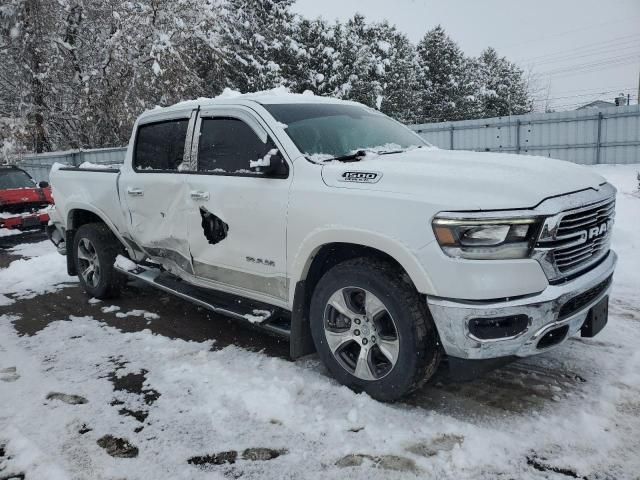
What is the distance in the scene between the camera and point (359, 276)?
313cm

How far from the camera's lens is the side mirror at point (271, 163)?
349cm

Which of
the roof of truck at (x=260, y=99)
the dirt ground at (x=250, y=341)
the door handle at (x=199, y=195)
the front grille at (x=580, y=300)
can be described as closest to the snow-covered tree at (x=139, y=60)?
the dirt ground at (x=250, y=341)

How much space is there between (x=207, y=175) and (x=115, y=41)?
66.4 feet

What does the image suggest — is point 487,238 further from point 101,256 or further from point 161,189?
point 101,256

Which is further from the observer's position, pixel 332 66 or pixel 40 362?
pixel 332 66

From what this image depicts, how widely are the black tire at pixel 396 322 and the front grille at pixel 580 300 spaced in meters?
0.71

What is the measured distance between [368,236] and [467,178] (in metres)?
0.64

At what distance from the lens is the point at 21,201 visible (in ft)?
36.4

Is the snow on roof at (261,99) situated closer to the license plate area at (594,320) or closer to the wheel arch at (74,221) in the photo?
the wheel arch at (74,221)

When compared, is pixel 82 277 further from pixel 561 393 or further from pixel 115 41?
pixel 115 41

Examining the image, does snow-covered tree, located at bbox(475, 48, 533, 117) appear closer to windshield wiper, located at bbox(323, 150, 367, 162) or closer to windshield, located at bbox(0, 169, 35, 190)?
windshield, located at bbox(0, 169, 35, 190)

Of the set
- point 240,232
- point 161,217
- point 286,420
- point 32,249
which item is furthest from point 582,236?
point 32,249

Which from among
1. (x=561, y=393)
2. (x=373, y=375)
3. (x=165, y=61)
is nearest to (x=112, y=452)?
(x=373, y=375)

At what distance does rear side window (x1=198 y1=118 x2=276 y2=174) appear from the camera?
12.6ft
